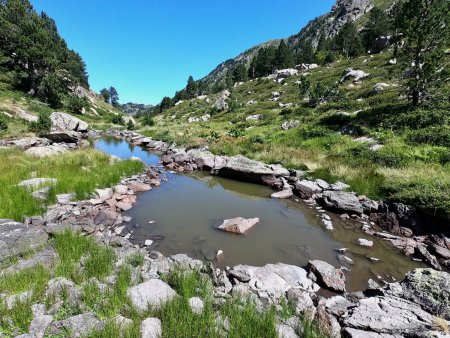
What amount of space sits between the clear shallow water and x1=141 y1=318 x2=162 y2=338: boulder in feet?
10.5

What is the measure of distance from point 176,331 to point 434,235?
8.85m

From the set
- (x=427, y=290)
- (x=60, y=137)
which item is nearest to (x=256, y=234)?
(x=427, y=290)

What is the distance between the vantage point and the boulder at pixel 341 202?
10.7m

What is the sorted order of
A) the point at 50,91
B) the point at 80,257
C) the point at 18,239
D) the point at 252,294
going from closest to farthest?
the point at 252,294
the point at 80,257
the point at 18,239
the point at 50,91

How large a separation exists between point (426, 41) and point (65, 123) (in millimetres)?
41623

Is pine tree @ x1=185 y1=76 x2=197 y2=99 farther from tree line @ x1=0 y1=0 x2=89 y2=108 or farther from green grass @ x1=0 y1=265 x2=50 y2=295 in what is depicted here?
green grass @ x1=0 y1=265 x2=50 y2=295

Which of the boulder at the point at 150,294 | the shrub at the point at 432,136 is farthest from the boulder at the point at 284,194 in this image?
the shrub at the point at 432,136

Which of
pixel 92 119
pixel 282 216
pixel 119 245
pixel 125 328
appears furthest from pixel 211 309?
pixel 92 119

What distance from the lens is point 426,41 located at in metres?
19.8

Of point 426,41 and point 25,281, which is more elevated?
point 426,41

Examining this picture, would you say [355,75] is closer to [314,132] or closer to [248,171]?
[314,132]

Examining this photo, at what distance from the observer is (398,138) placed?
17.2m

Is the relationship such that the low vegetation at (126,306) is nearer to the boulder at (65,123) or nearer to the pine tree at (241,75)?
the boulder at (65,123)

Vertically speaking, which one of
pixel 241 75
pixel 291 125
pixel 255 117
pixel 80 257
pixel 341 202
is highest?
pixel 241 75
